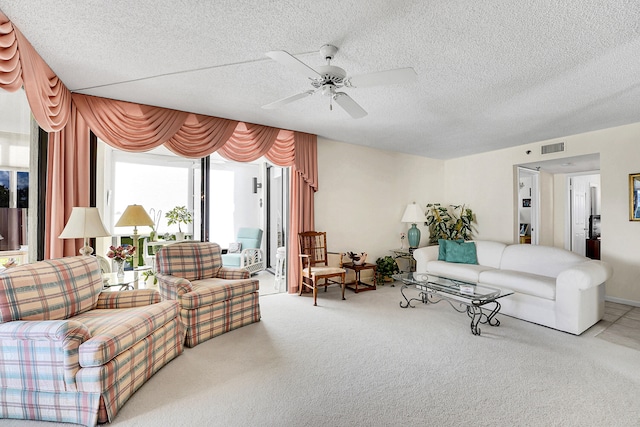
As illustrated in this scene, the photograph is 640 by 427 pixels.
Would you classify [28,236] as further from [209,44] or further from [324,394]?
[324,394]

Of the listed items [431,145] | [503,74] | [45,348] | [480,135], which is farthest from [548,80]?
[45,348]

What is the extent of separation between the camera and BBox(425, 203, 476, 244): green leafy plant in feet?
19.5

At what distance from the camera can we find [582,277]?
294 cm

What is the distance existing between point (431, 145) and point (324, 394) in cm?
447

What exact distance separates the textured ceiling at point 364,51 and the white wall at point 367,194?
1483 millimetres

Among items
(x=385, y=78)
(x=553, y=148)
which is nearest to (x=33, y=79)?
(x=385, y=78)

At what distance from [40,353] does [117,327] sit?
1.23 ft

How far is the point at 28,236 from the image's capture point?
274 centimetres

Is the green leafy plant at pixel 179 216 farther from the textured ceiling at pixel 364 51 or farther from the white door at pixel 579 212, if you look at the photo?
the white door at pixel 579 212

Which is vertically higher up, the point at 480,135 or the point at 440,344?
the point at 480,135

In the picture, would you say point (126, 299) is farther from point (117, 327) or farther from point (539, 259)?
point (539, 259)

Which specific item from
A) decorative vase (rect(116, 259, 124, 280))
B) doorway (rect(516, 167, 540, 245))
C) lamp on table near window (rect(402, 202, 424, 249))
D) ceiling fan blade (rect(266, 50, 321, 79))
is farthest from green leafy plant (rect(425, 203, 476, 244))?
decorative vase (rect(116, 259, 124, 280))

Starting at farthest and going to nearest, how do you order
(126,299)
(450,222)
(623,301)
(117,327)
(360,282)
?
(450,222) → (360,282) → (623,301) → (126,299) → (117,327)

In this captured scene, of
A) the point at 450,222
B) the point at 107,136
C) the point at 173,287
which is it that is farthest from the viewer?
the point at 450,222
